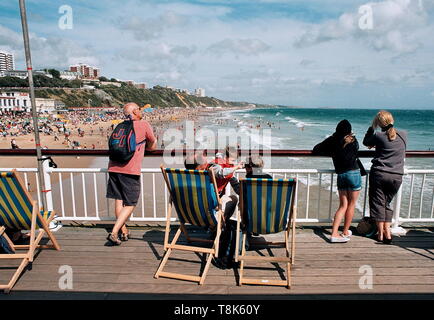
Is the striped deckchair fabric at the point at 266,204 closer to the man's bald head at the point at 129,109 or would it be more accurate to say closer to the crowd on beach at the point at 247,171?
the crowd on beach at the point at 247,171

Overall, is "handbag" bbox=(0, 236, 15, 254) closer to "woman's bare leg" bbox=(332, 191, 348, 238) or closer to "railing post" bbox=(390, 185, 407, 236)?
"woman's bare leg" bbox=(332, 191, 348, 238)

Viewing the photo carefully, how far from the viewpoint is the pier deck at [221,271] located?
8.46 feet

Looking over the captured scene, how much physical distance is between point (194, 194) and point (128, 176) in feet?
3.16

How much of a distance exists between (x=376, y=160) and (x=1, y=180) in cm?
379

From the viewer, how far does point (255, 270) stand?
2.94 meters

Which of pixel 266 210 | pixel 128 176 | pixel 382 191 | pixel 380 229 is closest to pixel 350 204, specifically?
pixel 382 191

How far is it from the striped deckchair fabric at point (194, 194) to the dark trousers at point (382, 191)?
1879mm

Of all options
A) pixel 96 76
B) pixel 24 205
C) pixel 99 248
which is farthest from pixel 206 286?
pixel 96 76

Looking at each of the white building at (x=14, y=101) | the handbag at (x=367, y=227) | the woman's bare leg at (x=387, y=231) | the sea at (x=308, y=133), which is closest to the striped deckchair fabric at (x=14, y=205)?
the handbag at (x=367, y=227)

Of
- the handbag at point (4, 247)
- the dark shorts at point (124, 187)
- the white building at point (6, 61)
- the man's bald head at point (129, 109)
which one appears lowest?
the handbag at point (4, 247)

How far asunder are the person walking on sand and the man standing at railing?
250 cm

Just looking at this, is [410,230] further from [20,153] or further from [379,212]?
[20,153]
